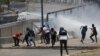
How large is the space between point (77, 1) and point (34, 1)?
1149 centimetres

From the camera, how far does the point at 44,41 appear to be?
31.6 metres

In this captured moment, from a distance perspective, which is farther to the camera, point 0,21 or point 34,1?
point 34,1

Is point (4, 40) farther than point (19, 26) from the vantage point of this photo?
No

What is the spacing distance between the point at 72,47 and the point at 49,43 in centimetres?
302

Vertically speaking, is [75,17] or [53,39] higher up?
[53,39]

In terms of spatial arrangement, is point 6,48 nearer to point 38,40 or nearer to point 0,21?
point 38,40

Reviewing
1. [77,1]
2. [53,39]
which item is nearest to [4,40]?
[53,39]

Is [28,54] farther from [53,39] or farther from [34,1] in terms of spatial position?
[34,1]

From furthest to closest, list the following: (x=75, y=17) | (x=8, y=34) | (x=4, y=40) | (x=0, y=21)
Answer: (x=75, y=17)
(x=0, y=21)
(x=8, y=34)
(x=4, y=40)

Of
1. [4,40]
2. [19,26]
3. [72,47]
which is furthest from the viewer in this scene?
[19,26]

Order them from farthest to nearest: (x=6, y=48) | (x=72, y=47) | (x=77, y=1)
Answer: (x=77, y=1)
(x=6, y=48)
(x=72, y=47)

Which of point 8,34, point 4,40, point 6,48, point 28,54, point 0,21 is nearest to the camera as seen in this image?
point 28,54

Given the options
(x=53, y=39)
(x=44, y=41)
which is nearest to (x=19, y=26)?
(x=44, y=41)

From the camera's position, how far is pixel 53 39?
2839cm
